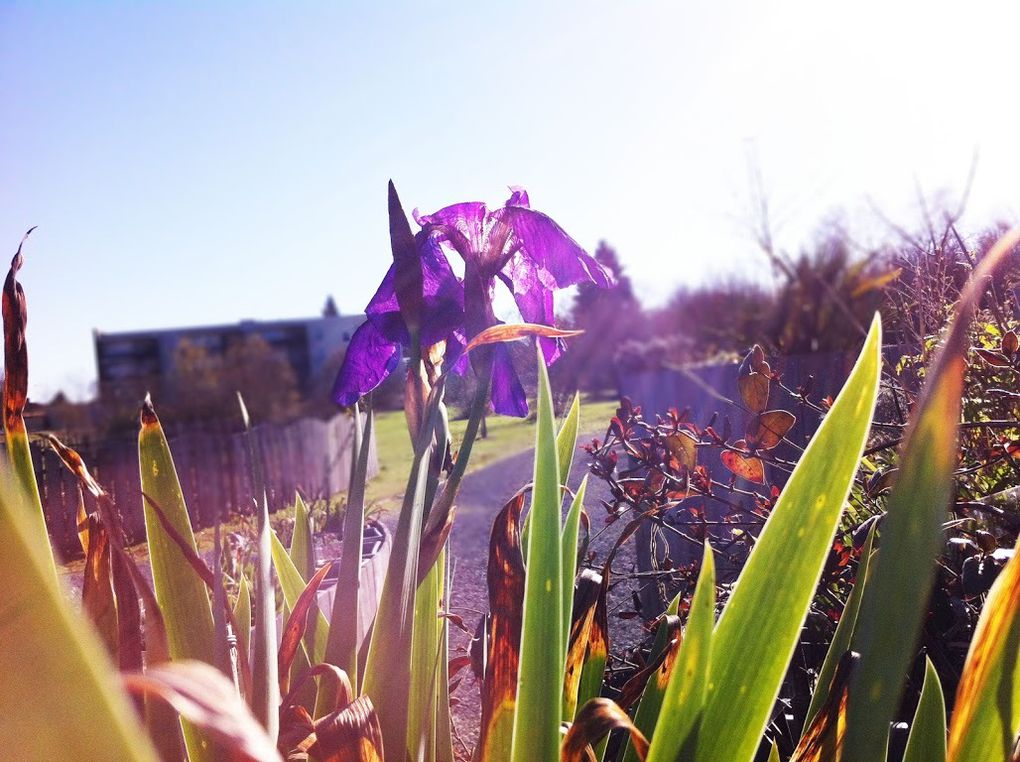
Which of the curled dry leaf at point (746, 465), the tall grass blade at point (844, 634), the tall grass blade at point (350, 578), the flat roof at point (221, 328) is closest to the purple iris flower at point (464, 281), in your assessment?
the tall grass blade at point (350, 578)

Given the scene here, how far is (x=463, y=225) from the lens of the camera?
80cm

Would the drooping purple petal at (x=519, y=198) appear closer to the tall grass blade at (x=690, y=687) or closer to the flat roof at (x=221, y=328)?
the tall grass blade at (x=690, y=687)

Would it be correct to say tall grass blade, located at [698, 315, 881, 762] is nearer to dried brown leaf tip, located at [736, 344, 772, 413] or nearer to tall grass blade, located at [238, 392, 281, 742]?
tall grass blade, located at [238, 392, 281, 742]

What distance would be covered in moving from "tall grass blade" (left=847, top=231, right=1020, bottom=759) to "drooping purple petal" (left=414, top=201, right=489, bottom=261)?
0.45m

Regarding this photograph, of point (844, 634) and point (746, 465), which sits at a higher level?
point (746, 465)

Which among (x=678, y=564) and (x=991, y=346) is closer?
(x=991, y=346)

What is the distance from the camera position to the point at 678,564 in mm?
1489

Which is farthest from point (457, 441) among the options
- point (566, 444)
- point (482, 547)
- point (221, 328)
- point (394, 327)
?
point (221, 328)

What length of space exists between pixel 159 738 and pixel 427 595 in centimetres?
31

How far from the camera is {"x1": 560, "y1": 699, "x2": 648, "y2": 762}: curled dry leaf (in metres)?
0.58

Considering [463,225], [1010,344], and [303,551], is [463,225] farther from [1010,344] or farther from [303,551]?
[1010,344]

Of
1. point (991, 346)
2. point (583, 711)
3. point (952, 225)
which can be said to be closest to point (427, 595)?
point (583, 711)

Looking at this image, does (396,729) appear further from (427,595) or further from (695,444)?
(695,444)

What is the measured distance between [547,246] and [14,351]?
53 cm
